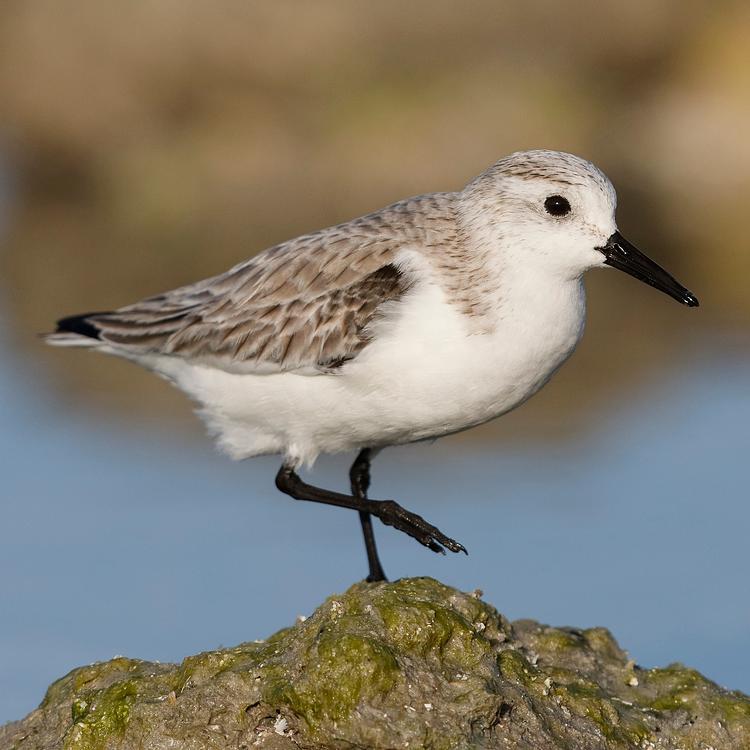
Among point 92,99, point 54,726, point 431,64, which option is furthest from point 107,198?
point 54,726

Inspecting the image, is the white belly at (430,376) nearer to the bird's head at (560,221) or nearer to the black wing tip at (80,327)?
the bird's head at (560,221)

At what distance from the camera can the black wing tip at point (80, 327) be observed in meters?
8.62

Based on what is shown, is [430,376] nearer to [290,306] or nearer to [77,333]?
[290,306]

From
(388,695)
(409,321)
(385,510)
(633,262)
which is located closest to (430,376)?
(409,321)

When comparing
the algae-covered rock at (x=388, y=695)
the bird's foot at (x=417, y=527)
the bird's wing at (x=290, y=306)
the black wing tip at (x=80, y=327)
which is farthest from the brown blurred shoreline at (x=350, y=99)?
the algae-covered rock at (x=388, y=695)

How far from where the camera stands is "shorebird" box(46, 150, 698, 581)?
274 inches

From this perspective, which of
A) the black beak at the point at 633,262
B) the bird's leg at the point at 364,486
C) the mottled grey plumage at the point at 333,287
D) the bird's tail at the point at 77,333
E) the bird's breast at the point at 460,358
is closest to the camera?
the bird's breast at the point at 460,358

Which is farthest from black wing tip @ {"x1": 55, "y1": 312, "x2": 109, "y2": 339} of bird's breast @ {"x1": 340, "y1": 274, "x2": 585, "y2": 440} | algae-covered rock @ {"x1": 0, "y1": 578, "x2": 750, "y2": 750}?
algae-covered rock @ {"x1": 0, "y1": 578, "x2": 750, "y2": 750}

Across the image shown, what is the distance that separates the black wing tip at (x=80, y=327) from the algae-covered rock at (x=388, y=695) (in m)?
2.72

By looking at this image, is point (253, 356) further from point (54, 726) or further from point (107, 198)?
point (107, 198)

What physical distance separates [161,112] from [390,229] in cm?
1649

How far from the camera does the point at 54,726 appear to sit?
241 inches

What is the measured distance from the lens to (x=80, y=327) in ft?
28.6

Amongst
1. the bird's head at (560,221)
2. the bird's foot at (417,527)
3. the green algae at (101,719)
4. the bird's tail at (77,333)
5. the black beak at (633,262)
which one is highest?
the bird's tail at (77,333)
